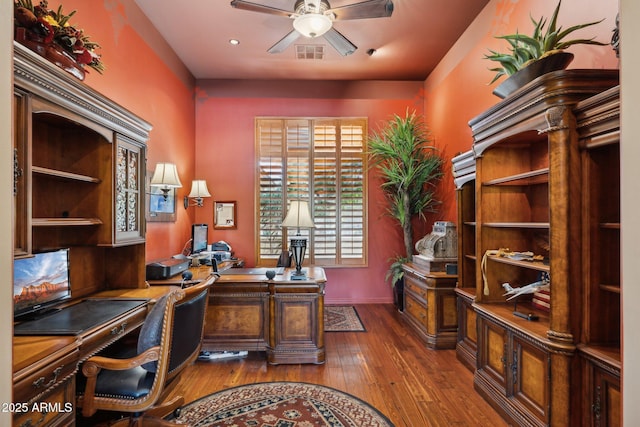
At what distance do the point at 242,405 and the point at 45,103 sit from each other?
2.35 meters

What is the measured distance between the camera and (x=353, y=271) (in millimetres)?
5332

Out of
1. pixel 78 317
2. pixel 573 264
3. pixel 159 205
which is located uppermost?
pixel 159 205

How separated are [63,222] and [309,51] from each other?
11.8 ft

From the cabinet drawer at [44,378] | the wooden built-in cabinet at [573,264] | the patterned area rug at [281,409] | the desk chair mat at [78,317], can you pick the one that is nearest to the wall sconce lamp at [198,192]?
the desk chair mat at [78,317]

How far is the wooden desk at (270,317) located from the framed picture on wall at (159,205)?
4.15 ft

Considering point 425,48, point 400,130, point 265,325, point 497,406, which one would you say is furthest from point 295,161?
point 497,406

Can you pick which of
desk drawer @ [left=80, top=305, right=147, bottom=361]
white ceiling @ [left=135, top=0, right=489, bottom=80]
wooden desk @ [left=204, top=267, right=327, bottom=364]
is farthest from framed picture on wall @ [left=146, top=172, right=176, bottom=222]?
white ceiling @ [left=135, top=0, right=489, bottom=80]

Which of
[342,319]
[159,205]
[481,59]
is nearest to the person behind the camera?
[481,59]

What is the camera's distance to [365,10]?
292 centimetres

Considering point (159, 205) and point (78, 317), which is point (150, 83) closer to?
point (159, 205)

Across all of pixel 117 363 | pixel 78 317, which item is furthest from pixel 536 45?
pixel 78 317

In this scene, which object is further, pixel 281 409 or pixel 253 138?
pixel 253 138

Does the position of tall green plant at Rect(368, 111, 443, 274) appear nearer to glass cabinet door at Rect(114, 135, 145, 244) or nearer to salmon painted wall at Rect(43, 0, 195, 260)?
salmon painted wall at Rect(43, 0, 195, 260)

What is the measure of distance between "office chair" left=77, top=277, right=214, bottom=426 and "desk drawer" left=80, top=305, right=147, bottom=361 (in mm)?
62
